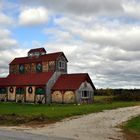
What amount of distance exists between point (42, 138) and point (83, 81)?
4186 cm

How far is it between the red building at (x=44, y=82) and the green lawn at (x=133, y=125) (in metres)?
28.1

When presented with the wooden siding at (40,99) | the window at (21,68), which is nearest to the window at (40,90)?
the wooden siding at (40,99)

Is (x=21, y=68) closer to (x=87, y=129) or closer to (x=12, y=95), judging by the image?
(x=12, y=95)

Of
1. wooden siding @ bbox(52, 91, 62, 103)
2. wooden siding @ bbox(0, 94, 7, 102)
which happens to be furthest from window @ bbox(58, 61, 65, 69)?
wooden siding @ bbox(0, 94, 7, 102)

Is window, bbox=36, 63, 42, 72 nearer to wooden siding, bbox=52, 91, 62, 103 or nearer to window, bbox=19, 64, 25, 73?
window, bbox=19, 64, 25, 73

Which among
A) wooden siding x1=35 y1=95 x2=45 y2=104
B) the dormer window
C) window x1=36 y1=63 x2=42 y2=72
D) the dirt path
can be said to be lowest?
the dirt path

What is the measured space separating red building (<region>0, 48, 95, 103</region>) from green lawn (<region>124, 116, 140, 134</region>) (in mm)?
28090

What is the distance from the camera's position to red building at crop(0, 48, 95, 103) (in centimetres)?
6259

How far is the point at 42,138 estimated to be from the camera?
21219 mm

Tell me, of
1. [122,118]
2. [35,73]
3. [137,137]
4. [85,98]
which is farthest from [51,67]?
[137,137]

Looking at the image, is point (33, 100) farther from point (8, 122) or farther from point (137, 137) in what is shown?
point (137, 137)

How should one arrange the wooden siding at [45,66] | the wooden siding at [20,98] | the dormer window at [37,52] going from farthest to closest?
the dormer window at [37,52] → the wooden siding at [20,98] → the wooden siding at [45,66]

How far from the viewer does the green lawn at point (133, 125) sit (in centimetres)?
2752

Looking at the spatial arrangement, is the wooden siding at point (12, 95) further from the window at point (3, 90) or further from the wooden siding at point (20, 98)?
the window at point (3, 90)
